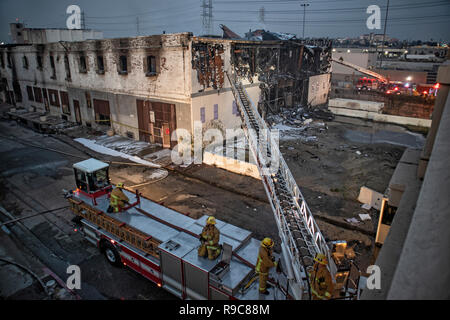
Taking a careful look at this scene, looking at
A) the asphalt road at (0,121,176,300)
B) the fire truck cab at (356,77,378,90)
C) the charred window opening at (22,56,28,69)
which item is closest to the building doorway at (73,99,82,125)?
the asphalt road at (0,121,176,300)

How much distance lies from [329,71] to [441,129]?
32439 mm

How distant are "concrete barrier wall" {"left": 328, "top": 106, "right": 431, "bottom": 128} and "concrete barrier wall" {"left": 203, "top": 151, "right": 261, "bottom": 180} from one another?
17.9 m

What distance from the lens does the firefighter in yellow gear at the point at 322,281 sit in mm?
5289

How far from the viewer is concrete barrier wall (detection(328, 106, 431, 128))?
2462 cm

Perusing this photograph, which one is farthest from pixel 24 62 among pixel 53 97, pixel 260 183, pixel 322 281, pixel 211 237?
pixel 322 281

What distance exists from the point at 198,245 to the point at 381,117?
25514mm

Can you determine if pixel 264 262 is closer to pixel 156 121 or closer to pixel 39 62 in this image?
pixel 156 121

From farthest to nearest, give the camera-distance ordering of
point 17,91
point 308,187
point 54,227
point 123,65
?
1. point 17,91
2. point 123,65
3. point 308,187
4. point 54,227

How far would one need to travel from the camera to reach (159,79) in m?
18.0

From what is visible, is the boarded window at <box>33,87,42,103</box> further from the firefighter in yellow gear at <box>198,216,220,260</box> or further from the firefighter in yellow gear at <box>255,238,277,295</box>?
the firefighter in yellow gear at <box>255,238,277,295</box>
